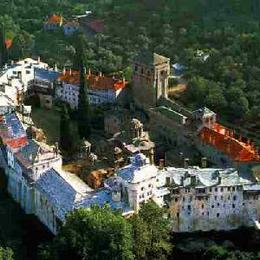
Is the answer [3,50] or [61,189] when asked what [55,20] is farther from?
[61,189]

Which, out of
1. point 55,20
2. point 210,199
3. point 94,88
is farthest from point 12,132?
point 55,20

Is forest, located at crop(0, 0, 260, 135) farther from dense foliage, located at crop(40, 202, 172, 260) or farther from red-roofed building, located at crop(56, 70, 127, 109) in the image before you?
dense foliage, located at crop(40, 202, 172, 260)

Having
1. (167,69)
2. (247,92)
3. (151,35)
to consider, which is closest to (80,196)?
(167,69)

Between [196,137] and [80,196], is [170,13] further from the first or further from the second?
[80,196]

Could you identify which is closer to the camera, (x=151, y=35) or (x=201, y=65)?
(x=201, y=65)

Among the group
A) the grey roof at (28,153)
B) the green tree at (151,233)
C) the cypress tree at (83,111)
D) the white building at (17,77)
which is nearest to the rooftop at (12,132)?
the grey roof at (28,153)

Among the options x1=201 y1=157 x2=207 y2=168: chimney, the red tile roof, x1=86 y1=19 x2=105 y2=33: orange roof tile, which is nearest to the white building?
the red tile roof
